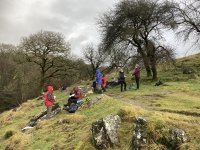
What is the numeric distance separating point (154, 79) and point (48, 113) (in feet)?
60.5

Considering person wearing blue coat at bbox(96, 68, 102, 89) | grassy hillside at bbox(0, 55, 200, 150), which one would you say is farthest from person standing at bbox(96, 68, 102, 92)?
grassy hillside at bbox(0, 55, 200, 150)

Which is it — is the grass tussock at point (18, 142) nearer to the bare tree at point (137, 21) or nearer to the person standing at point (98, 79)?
the person standing at point (98, 79)

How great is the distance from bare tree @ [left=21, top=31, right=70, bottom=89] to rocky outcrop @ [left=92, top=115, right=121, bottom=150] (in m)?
47.6

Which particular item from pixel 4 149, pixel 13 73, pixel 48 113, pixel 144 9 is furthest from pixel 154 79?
pixel 13 73

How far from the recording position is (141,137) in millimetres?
15555

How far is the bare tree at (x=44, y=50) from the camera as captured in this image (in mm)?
64812

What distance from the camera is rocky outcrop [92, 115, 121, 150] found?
1648 cm

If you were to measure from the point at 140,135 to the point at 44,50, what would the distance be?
5112 centimetres

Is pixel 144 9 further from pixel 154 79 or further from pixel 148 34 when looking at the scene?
pixel 154 79

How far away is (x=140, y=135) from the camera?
1566 centimetres

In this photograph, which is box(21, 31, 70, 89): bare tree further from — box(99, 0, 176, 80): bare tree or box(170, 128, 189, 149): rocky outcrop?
box(170, 128, 189, 149): rocky outcrop

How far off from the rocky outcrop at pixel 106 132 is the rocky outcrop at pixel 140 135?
1059 mm

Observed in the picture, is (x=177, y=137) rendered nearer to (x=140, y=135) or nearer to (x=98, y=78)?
(x=140, y=135)

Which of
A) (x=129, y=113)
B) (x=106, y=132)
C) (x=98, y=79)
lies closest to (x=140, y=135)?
(x=106, y=132)
